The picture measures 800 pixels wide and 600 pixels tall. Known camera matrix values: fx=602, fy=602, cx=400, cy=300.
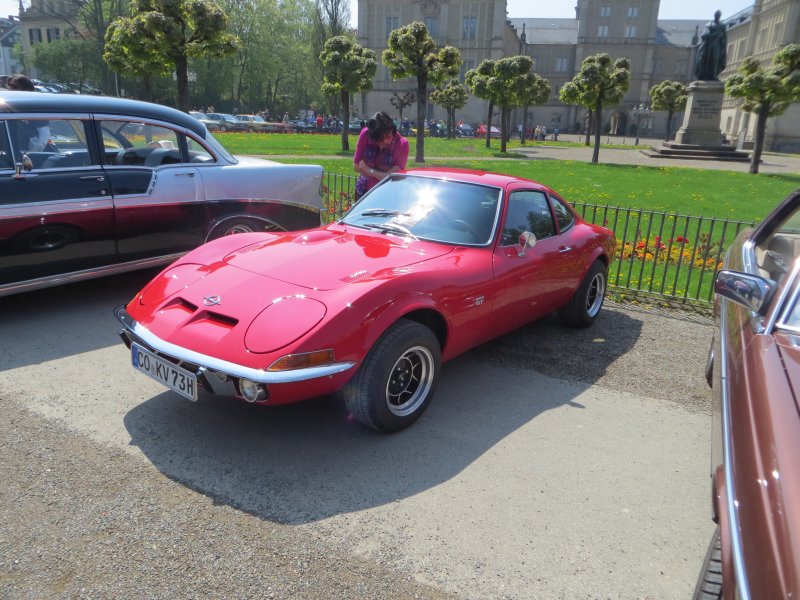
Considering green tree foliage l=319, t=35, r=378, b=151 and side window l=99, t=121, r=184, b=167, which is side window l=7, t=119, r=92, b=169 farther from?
green tree foliage l=319, t=35, r=378, b=151

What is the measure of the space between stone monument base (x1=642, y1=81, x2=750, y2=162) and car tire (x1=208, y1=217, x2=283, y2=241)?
92.5 feet

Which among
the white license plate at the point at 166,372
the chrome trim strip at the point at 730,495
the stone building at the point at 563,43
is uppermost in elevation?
the stone building at the point at 563,43

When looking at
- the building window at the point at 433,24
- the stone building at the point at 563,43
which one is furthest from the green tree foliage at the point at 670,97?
the building window at the point at 433,24

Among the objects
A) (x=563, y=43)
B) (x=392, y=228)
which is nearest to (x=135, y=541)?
(x=392, y=228)

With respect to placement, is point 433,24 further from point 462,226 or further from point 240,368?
point 240,368

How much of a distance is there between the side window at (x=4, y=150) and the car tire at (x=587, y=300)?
16.7 feet

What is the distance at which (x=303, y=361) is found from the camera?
3.15m

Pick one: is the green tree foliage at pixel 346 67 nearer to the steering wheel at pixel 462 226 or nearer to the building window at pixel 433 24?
the steering wheel at pixel 462 226

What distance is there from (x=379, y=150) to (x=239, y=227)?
1.83 metres

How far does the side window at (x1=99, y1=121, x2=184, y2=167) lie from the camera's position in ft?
19.0

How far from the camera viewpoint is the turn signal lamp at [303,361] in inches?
122

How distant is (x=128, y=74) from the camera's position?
21.8 metres

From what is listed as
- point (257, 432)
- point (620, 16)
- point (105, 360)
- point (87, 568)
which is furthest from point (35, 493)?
point (620, 16)

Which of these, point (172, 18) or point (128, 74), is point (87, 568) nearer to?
point (172, 18)
